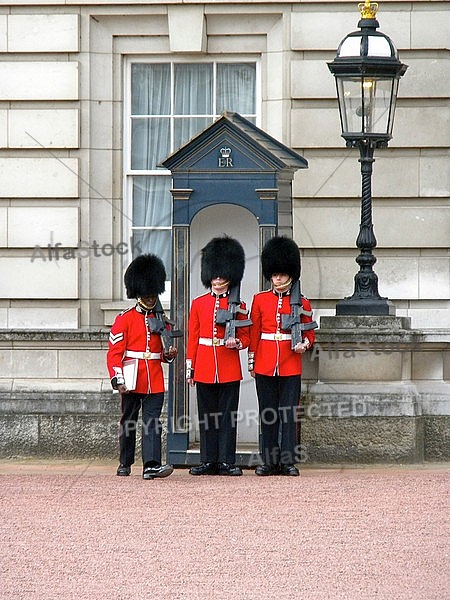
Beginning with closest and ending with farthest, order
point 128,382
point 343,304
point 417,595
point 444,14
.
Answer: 1. point 417,595
2. point 128,382
3. point 343,304
4. point 444,14

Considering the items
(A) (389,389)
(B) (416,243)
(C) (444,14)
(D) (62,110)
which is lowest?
(A) (389,389)

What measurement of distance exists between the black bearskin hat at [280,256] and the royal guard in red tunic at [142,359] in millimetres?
662

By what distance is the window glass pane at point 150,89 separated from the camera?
34.4ft

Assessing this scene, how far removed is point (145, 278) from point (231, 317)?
22.8 inches

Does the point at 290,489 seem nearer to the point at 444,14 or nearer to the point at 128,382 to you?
the point at 128,382

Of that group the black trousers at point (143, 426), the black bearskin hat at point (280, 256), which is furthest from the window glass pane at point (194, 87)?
the black trousers at point (143, 426)

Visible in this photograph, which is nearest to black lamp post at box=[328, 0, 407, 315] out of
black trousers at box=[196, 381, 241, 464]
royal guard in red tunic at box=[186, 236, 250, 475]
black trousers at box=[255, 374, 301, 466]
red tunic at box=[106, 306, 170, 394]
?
black trousers at box=[255, 374, 301, 466]

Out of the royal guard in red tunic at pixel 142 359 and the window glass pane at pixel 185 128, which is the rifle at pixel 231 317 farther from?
the window glass pane at pixel 185 128

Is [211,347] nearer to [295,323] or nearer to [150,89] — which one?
[295,323]

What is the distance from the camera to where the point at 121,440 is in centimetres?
872

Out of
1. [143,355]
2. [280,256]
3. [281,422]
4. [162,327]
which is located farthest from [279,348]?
[143,355]

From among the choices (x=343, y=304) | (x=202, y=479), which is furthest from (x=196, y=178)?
(x=202, y=479)

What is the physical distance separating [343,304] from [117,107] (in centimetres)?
244

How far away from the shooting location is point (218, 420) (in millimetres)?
8773
